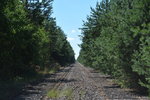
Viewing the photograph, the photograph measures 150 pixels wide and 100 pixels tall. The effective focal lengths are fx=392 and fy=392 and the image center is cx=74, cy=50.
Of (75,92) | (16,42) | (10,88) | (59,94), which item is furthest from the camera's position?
(16,42)

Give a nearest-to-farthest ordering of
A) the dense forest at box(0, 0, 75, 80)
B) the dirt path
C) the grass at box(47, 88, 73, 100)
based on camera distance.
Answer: the dirt path
the grass at box(47, 88, 73, 100)
the dense forest at box(0, 0, 75, 80)

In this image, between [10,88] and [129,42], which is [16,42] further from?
[129,42]

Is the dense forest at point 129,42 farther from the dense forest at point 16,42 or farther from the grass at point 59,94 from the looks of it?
the dense forest at point 16,42

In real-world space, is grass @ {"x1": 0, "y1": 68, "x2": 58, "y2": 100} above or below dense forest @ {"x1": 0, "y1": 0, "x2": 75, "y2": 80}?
below

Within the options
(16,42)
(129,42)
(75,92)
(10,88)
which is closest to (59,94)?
(75,92)

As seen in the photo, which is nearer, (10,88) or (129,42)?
(129,42)

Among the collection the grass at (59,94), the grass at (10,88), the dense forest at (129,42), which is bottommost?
the grass at (59,94)

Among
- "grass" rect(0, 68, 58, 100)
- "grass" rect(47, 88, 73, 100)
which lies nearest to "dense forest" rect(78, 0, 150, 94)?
"grass" rect(47, 88, 73, 100)

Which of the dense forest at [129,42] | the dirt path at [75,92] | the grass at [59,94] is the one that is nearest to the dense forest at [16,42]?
the dirt path at [75,92]

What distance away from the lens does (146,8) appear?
896 inches

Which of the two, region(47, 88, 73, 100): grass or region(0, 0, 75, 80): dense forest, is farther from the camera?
region(0, 0, 75, 80): dense forest

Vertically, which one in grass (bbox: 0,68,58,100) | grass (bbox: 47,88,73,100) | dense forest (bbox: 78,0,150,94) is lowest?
grass (bbox: 47,88,73,100)

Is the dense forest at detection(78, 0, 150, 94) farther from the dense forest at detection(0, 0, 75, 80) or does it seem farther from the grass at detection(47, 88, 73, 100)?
the dense forest at detection(0, 0, 75, 80)

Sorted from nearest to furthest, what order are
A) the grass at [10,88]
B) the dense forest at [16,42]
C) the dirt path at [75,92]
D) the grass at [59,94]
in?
1. the dirt path at [75,92]
2. the grass at [10,88]
3. the grass at [59,94]
4. the dense forest at [16,42]
